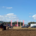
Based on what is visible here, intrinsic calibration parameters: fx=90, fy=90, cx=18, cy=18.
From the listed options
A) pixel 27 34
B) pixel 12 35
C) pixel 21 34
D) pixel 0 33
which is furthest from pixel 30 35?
pixel 0 33

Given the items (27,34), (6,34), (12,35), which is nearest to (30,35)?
(27,34)

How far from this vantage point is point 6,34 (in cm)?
893

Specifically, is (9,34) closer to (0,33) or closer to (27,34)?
(0,33)

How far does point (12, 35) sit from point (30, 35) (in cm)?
176

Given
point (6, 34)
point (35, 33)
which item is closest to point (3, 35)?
point (6, 34)

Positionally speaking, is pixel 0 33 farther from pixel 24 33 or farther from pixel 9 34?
pixel 24 33

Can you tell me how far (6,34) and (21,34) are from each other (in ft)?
4.91

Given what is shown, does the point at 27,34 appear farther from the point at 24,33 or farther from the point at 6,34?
the point at 6,34

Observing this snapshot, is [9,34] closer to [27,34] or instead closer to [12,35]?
[12,35]

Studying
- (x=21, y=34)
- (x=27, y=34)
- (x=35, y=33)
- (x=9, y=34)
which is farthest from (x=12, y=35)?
(x=35, y=33)

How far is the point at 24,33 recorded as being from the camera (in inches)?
352

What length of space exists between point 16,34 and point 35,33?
190cm

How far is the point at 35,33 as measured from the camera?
8.94m

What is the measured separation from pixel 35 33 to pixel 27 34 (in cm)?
82
